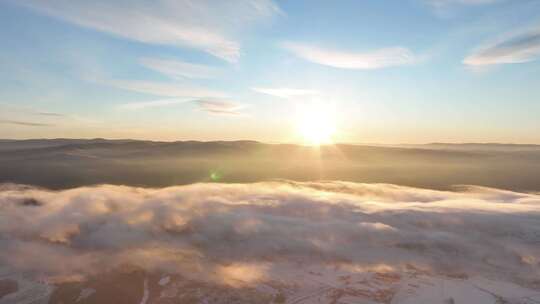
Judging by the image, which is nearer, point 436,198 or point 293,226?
point 293,226

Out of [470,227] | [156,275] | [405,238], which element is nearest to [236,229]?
[156,275]

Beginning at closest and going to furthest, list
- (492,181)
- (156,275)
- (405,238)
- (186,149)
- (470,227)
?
(156,275) → (405,238) → (470,227) → (492,181) → (186,149)

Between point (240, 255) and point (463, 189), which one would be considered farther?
point (463, 189)

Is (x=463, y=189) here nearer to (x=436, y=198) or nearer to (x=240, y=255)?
(x=436, y=198)

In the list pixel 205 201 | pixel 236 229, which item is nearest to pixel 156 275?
pixel 236 229

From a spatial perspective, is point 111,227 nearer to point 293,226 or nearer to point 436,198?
point 293,226

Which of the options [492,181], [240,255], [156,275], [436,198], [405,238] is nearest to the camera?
[156,275]
